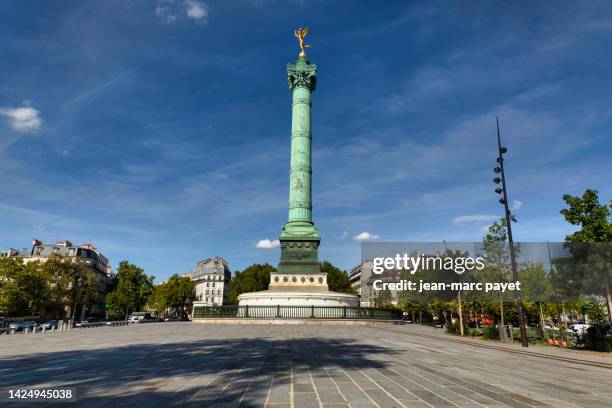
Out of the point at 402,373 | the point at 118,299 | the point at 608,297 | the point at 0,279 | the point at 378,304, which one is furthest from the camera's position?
the point at 378,304

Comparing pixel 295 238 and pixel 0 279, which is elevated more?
pixel 295 238

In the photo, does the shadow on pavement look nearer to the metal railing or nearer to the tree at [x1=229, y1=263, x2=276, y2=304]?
the metal railing

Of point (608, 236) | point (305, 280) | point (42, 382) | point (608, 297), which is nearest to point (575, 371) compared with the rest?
point (608, 297)

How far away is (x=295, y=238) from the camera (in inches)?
1651

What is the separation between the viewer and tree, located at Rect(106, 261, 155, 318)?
64750mm

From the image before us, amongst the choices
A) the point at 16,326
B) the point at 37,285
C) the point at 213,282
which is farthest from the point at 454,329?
the point at 213,282

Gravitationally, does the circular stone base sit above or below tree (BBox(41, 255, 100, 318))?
below

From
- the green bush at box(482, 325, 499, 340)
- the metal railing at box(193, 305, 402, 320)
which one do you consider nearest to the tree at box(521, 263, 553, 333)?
the green bush at box(482, 325, 499, 340)

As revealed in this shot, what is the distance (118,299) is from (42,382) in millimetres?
64310

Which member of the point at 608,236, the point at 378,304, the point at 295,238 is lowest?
the point at 378,304

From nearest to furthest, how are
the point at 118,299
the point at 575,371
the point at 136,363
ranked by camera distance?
1. the point at 136,363
2. the point at 575,371
3. the point at 118,299

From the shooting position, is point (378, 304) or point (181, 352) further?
point (378, 304)

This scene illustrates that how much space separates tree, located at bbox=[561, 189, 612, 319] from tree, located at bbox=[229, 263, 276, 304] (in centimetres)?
5501

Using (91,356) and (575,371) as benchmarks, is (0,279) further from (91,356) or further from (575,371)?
(575,371)
